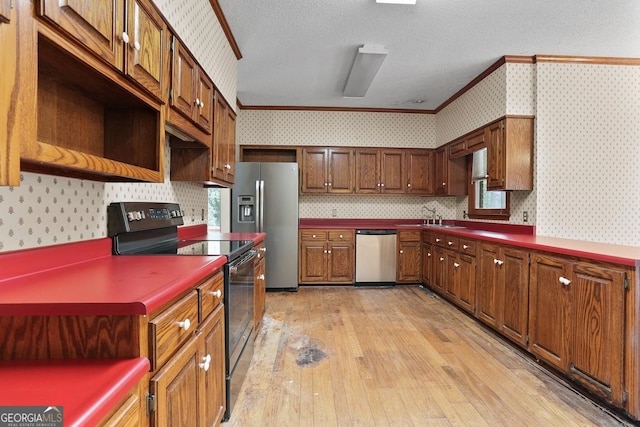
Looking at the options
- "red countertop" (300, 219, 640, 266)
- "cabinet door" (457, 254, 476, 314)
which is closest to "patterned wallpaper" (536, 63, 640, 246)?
"red countertop" (300, 219, 640, 266)

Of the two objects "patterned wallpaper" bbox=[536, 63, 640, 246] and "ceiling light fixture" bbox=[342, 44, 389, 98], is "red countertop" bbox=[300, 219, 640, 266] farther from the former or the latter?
"ceiling light fixture" bbox=[342, 44, 389, 98]

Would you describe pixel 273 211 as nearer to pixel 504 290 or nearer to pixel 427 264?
pixel 427 264

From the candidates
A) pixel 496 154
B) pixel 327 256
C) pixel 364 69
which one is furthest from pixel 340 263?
pixel 364 69

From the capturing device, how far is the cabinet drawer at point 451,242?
3799 millimetres

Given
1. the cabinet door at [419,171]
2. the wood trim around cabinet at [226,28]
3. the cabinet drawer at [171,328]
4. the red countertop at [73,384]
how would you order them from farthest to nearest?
the cabinet door at [419,171]
the wood trim around cabinet at [226,28]
the cabinet drawer at [171,328]
the red countertop at [73,384]

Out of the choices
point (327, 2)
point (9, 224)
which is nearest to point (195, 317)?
point (9, 224)

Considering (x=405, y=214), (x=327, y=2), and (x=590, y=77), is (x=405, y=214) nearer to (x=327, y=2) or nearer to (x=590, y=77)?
(x=590, y=77)

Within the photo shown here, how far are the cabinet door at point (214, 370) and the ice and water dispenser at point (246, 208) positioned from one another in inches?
110

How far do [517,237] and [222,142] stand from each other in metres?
2.74

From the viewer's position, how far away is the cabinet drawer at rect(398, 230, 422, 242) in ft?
Result: 15.9

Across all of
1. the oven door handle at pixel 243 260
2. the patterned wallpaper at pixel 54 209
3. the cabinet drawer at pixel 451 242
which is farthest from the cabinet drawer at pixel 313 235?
the patterned wallpaper at pixel 54 209

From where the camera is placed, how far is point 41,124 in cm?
125

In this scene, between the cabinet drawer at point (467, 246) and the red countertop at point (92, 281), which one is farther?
the cabinet drawer at point (467, 246)

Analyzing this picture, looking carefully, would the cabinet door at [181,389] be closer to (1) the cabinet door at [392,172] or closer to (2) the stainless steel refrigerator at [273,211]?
(2) the stainless steel refrigerator at [273,211]
